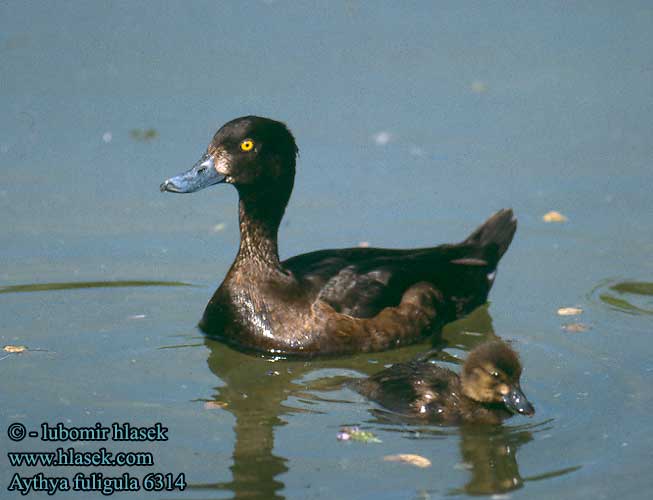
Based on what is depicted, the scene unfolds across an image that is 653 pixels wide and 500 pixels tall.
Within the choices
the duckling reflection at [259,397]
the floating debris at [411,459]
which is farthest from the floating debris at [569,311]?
the floating debris at [411,459]

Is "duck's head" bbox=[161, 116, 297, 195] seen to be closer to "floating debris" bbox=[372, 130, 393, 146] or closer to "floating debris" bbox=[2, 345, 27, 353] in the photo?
"floating debris" bbox=[2, 345, 27, 353]

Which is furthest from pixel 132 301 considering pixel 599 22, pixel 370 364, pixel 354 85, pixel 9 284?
pixel 599 22

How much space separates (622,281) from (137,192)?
3.78 meters

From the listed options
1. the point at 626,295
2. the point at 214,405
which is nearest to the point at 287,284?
the point at 214,405

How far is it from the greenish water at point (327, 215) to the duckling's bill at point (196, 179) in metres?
0.87

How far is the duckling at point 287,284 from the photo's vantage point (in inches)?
332

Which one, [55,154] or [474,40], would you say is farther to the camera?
[474,40]

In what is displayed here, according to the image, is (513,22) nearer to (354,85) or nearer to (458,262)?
(354,85)

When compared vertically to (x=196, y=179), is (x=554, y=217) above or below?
below

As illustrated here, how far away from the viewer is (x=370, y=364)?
8258 millimetres

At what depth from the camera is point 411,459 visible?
21.9ft

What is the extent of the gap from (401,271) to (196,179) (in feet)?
4.73

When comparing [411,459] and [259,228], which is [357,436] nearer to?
[411,459]

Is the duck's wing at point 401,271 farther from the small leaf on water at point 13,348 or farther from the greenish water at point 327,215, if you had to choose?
the small leaf on water at point 13,348
